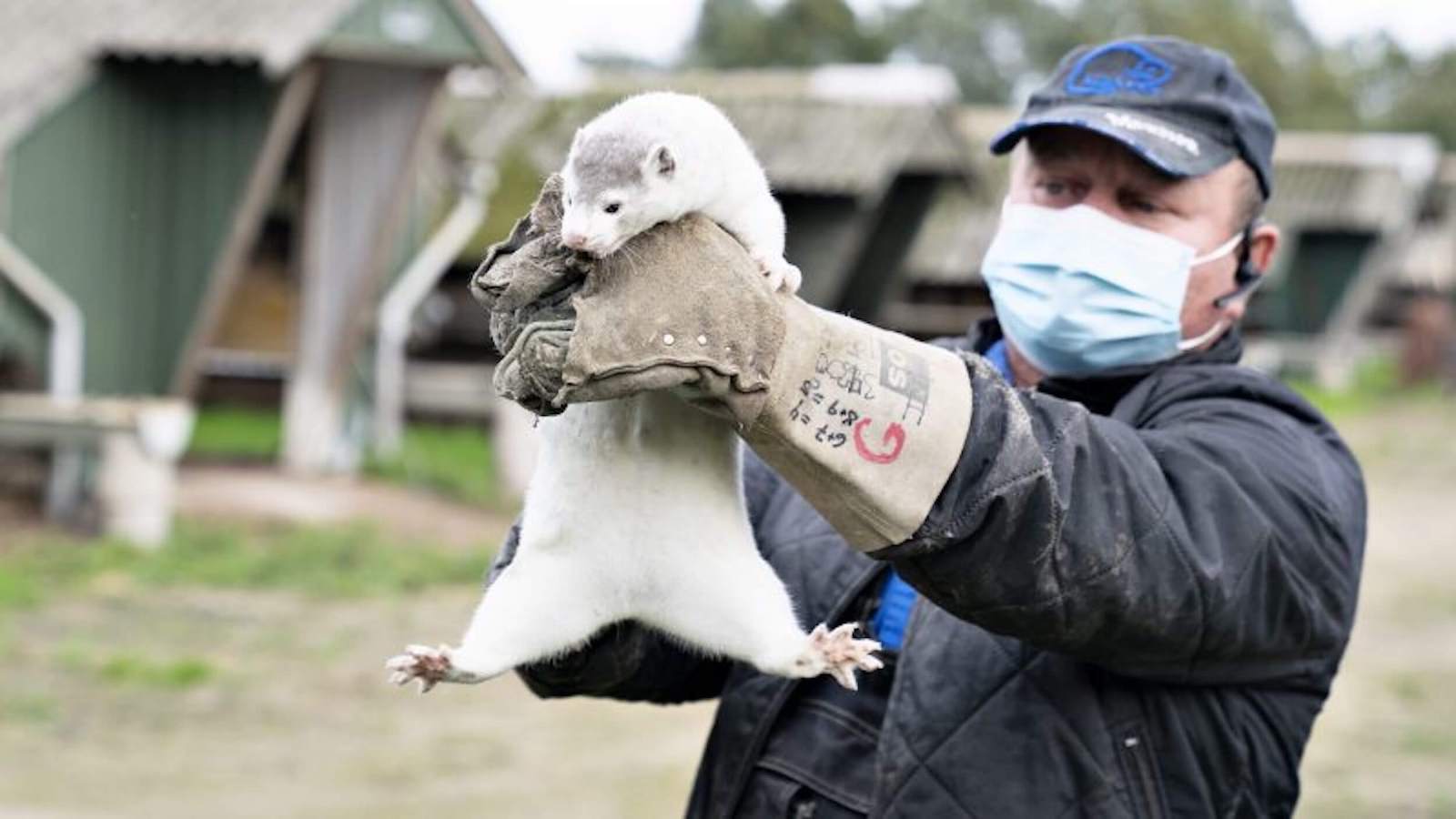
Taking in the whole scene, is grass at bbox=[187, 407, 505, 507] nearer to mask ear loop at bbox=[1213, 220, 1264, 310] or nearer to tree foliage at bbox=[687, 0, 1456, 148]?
mask ear loop at bbox=[1213, 220, 1264, 310]

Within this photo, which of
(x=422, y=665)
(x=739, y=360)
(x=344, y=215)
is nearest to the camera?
(x=739, y=360)

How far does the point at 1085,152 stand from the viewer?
3332mm

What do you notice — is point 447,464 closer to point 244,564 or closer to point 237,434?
point 237,434

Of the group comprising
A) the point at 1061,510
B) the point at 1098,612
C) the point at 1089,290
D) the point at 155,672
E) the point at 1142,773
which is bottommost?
the point at 155,672

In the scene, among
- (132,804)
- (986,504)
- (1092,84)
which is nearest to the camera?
(986,504)

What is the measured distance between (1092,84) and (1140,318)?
1.26 feet

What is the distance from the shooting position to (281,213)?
15.7m

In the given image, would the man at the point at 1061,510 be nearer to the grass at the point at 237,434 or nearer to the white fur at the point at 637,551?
the white fur at the point at 637,551

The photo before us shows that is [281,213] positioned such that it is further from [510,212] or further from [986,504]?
[986,504]

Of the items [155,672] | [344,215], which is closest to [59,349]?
[344,215]

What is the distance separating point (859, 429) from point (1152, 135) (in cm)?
96

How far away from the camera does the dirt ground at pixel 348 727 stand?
304 inches

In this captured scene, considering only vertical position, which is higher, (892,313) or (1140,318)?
(1140,318)

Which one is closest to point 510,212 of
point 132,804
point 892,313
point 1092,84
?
point 892,313
